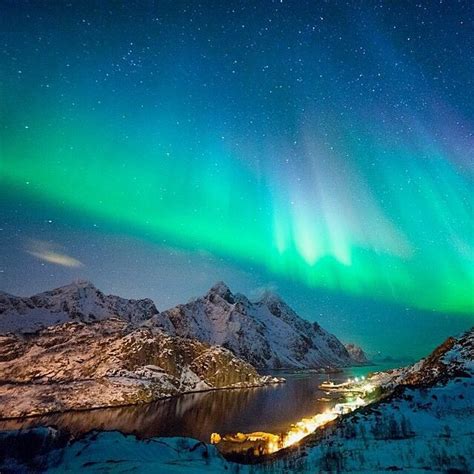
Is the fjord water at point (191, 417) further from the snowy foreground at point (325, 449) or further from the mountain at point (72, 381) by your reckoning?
the snowy foreground at point (325, 449)

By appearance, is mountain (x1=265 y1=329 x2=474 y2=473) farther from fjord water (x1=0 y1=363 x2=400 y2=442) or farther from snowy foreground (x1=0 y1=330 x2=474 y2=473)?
fjord water (x1=0 y1=363 x2=400 y2=442)

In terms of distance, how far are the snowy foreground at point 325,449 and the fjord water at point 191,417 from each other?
7181cm

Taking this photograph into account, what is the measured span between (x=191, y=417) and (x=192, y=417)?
1.36 feet

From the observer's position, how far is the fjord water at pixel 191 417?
105m

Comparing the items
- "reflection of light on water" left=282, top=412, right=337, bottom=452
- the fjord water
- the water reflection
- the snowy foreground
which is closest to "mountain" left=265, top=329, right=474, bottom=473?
the snowy foreground

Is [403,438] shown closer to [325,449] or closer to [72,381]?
[325,449]

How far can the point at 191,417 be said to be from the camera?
12638cm

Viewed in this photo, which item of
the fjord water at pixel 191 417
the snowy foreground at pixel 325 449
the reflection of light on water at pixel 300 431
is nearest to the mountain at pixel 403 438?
the snowy foreground at pixel 325 449

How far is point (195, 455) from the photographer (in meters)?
27.5

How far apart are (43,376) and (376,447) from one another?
193010 millimetres

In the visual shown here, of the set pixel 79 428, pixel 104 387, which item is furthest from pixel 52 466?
pixel 104 387

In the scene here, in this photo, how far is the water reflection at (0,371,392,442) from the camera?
345ft

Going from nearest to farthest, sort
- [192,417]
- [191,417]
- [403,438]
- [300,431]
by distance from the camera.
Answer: [403,438] → [300,431] → [192,417] → [191,417]

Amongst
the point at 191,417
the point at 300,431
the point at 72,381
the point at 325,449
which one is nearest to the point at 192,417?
the point at 191,417
